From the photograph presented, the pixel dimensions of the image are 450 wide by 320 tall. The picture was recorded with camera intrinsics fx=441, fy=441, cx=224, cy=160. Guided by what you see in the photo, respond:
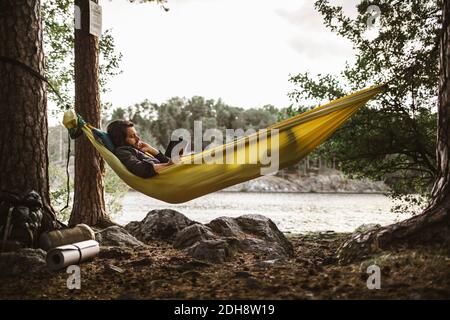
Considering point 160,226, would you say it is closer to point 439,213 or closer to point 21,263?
point 21,263

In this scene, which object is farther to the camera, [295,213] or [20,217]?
[295,213]

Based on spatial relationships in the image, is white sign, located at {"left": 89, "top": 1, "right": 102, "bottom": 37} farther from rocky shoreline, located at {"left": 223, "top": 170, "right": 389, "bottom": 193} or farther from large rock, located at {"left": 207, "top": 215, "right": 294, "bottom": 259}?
rocky shoreline, located at {"left": 223, "top": 170, "right": 389, "bottom": 193}

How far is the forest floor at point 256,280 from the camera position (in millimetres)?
2055

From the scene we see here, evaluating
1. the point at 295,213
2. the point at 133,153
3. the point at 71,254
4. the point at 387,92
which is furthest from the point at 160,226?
the point at 295,213

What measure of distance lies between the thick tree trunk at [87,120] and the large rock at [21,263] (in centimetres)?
166

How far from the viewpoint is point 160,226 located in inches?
173

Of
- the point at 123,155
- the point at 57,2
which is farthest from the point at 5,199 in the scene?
the point at 57,2

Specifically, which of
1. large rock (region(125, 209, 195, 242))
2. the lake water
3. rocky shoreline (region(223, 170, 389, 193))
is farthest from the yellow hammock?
rocky shoreline (region(223, 170, 389, 193))

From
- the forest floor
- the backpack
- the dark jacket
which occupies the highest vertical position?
the dark jacket

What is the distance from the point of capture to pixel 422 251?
2.29m

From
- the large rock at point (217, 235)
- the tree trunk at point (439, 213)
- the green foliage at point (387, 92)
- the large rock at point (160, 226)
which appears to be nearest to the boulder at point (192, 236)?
the large rock at point (217, 235)

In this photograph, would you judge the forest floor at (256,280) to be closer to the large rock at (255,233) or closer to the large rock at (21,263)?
the large rock at (21,263)

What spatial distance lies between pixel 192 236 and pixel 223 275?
4.06 ft

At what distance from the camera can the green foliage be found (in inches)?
176
